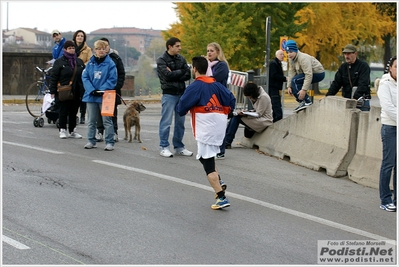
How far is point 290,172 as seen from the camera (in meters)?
12.4

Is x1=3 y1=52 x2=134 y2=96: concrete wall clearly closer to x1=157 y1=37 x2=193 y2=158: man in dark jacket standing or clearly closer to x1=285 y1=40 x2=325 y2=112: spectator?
x1=285 y1=40 x2=325 y2=112: spectator

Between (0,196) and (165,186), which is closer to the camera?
(0,196)

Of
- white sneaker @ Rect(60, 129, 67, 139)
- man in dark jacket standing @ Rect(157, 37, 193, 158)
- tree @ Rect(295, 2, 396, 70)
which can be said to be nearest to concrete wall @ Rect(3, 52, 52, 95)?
white sneaker @ Rect(60, 129, 67, 139)

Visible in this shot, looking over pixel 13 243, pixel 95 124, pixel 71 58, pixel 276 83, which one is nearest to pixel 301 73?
pixel 276 83

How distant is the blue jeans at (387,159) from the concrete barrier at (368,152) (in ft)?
4.72

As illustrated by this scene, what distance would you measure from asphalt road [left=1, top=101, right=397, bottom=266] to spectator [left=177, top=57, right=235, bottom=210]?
0.40 meters

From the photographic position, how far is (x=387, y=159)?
9.76 metres

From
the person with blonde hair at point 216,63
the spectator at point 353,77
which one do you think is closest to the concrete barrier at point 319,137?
the spectator at point 353,77

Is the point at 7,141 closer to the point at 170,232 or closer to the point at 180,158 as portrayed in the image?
the point at 180,158

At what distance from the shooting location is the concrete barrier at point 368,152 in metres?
11.4

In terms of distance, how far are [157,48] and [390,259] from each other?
6086 inches

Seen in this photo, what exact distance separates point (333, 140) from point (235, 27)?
30.5 metres

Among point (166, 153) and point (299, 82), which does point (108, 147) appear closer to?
point (166, 153)

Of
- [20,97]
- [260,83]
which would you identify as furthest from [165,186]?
[20,97]
